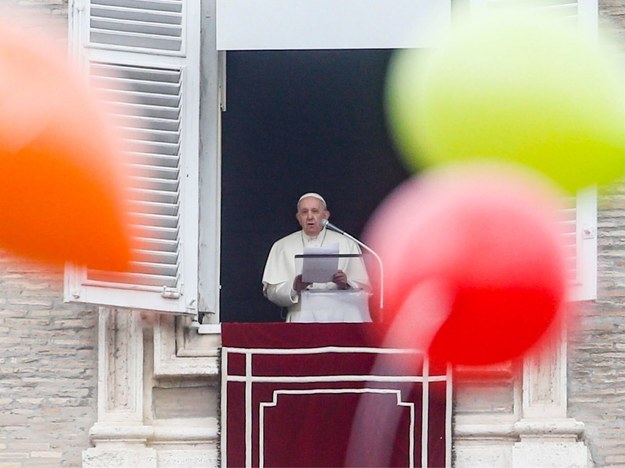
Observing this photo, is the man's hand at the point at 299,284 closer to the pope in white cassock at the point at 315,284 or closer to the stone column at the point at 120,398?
the pope in white cassock at the point at 315,284

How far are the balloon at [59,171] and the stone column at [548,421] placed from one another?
72.3 inches

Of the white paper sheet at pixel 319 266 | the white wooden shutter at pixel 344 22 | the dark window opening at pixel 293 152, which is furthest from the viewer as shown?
the dark window opening at pixel 293 152

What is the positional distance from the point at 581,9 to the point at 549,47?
25cm

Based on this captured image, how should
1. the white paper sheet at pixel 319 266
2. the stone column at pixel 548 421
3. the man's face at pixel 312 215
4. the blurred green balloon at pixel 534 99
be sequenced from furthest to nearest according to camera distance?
the man's face at pixel 312 215
the white paper sheet at pixel 319 266
the blurred green balloon at pixel 534 99
the stone column at pixel 548 421

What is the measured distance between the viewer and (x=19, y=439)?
9344 millimetres

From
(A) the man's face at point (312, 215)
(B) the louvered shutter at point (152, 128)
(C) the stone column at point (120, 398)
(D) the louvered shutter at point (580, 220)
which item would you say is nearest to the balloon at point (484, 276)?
(D) the louvered shutter at point (580, 220)

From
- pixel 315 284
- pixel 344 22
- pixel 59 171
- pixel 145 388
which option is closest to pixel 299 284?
pixel 315 284

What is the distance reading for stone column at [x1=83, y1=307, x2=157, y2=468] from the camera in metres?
9.22

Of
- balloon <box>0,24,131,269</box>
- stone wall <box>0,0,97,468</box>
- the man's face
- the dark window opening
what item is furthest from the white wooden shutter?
the dark window opening

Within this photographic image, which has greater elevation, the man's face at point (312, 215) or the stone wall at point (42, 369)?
the man's face at point (312, 215)

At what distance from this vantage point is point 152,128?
31.0 ft

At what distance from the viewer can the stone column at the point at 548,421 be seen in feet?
30.2

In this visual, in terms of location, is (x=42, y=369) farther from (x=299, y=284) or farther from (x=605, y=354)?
(x=605, y=354)

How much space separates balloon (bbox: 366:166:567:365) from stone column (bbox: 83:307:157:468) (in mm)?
1090
